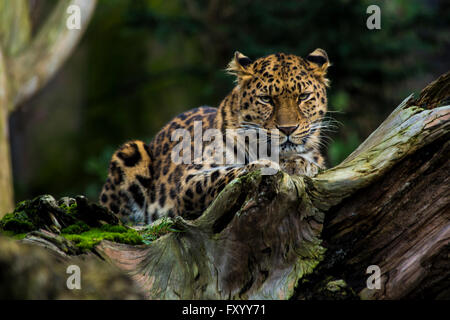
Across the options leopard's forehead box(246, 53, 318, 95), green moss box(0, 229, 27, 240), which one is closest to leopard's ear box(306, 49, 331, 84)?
leopard's forehead box(246, 53, 318, 95)

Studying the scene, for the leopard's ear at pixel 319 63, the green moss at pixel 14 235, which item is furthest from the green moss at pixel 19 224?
the leopard's ear at pixel 319 63

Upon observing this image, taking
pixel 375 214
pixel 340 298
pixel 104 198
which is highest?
pixel 104 198

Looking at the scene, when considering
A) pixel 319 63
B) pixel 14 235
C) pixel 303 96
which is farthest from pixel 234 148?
pixel 14 235

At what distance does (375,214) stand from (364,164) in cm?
51

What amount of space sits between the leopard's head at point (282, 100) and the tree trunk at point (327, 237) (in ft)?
6.56

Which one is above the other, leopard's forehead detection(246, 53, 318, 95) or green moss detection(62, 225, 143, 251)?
leopard's forehead detection(246, 53, 318, 95)

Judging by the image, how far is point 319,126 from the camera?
25.0 feet

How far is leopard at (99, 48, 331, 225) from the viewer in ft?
23.8

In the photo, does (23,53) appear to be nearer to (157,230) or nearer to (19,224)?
(157,230)

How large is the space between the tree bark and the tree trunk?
899cm

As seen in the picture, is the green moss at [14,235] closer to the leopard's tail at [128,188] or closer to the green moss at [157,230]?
the green moss at [157,230]

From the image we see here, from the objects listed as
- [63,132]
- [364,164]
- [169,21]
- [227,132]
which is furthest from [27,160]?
[364,164]

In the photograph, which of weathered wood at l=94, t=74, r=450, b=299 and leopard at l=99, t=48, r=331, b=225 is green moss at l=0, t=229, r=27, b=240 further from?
leopard at l=99, t=48, r=331, b=225

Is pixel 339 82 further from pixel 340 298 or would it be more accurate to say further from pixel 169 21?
pixel 340 298
